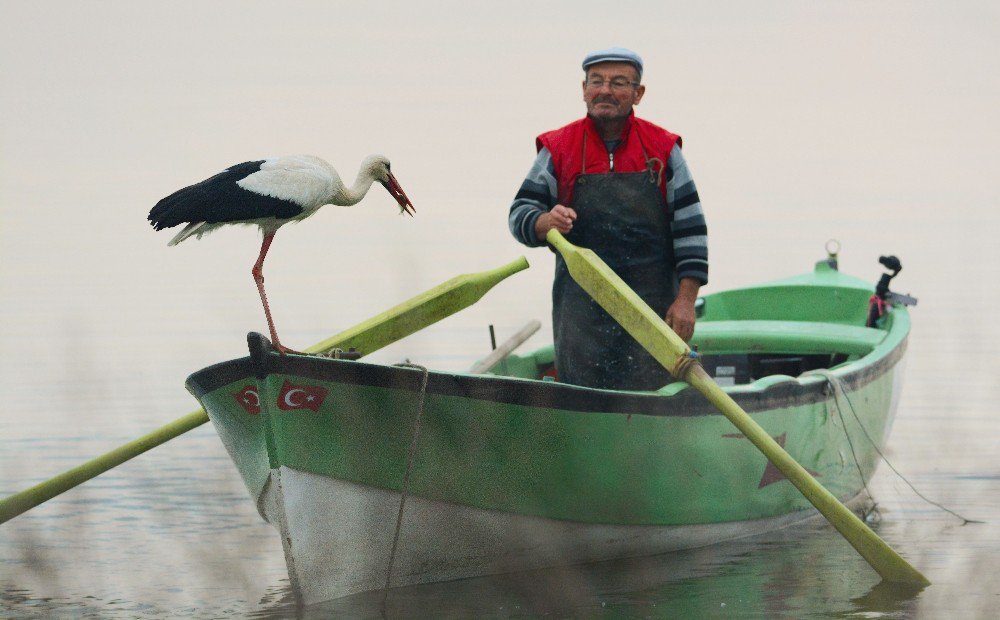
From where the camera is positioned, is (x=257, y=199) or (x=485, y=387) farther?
(x=485, y=387)

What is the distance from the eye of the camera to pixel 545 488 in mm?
6645

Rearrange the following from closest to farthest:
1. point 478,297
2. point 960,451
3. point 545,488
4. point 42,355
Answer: point 545,488
point 478,297
point 960,451
point 42,355

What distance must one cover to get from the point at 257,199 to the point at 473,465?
1.38 metres

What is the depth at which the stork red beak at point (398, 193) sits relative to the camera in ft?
22.0

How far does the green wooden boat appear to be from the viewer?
618 centimetres

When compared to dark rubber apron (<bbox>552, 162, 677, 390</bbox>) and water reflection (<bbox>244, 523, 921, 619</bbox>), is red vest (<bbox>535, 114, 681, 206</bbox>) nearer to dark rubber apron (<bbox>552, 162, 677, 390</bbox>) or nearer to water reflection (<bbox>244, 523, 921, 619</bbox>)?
dark rubber apron (<bbox>552, 162, 677, 390</bbox>)

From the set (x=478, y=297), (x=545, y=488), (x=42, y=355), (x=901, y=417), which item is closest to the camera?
(x=545, y=488)

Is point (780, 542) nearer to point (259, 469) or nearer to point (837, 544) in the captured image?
point (837, 544)

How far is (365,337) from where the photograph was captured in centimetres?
734

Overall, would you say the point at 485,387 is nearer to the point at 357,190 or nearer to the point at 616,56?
the point at 357,190

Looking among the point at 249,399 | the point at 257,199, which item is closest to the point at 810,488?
the point at 249,399

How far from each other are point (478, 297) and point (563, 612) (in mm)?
1744

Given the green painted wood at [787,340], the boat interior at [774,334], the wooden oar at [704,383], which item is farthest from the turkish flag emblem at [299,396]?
the green painted wood at [787,340]

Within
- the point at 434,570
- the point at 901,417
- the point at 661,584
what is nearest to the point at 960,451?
the point at 901,417
